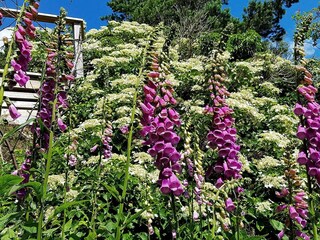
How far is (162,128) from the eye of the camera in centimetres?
200

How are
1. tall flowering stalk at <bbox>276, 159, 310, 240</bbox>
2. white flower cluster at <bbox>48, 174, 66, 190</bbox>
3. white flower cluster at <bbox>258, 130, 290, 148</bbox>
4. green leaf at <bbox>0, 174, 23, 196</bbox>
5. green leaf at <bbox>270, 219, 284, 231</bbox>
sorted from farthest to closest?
1. white flower cluster at <bbox>258, 130, 290, 148</bbox>
2. green leaf at <bbox>270, 219, 284, 231</bbox>
3. white flower cluster at <bbox>48, 174, 66, 190</bbox>
4. tall flowering stalk at <bbox>276, 159, 310, 240</bbox>
5. green leaf at <bbox>0, 174, 23, 196</bbox>

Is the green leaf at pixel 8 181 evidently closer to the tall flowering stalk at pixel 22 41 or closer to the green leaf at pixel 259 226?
the tall flowering stalk at pixel 22 41

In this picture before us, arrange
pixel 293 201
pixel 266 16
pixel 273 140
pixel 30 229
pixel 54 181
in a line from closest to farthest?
pixel 30 229, pixel 293 201, pixel 54 181, pixel 273 140, pixel 266 16

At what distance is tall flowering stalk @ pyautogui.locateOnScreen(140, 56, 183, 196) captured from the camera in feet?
6.40

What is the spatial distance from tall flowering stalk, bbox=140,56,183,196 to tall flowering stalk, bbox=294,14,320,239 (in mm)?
623

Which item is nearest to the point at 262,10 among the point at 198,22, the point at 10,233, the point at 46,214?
the point at 198,22

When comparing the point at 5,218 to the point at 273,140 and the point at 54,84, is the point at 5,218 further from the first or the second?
the point at 273,140

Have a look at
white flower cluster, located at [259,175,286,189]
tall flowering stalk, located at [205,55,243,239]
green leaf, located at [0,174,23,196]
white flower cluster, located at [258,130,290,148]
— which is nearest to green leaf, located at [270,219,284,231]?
white flower cluster, located at [259,175,286,189]

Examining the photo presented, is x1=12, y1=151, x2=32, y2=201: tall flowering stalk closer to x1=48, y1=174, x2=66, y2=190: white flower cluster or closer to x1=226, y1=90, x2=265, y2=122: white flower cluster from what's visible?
x1=48, y1=174, x2=66, y2=190: white flower cluster

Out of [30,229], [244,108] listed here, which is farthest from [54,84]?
[244,108]

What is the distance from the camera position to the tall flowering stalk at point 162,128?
195 centimetres

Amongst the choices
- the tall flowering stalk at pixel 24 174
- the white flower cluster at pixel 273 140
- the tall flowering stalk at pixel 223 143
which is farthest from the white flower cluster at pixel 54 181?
the white flower cluster at pixel 273 140

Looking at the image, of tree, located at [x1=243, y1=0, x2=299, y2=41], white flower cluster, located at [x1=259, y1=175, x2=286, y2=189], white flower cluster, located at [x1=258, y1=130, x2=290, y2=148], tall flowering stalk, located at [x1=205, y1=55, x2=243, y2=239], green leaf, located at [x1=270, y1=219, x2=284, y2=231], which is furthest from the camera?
tree, located at [x1=243, y1=0, x2=299, y2=41]

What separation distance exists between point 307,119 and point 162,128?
2.54 feet
